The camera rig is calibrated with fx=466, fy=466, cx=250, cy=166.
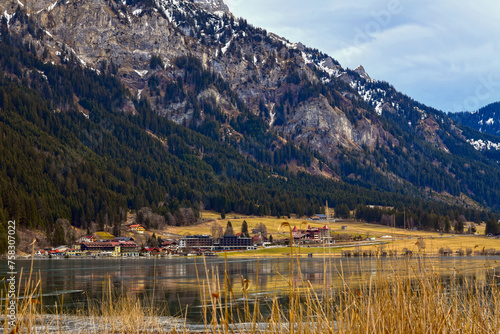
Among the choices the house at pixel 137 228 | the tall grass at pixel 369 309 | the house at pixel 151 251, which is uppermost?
the tall grass at pixel 369 309

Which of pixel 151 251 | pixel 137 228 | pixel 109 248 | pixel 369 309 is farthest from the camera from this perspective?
pixel 137 228

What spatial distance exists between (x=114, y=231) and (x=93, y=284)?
117 m

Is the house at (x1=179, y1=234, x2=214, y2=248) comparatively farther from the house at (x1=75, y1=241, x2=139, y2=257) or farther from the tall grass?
the tall grass

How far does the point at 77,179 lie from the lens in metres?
198

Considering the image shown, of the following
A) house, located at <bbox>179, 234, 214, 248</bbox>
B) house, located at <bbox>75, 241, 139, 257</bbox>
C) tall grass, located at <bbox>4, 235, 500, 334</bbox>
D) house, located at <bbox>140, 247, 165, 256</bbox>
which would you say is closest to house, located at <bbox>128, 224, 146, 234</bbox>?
house, located at <bbox>179, 234, 214, 248</bbox>

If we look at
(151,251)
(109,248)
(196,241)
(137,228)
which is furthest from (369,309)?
(137,228)

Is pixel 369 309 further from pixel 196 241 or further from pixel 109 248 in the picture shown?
pixel 196 241

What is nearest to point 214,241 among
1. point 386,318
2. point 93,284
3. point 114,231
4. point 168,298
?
point 114,231

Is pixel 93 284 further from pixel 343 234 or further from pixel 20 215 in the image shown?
pixel 343 234

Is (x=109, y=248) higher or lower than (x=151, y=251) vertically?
higher

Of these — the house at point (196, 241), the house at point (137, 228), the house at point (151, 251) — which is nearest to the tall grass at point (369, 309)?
the house at point (151, 251)

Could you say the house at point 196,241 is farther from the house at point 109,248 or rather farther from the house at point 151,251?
the house at point 109,248

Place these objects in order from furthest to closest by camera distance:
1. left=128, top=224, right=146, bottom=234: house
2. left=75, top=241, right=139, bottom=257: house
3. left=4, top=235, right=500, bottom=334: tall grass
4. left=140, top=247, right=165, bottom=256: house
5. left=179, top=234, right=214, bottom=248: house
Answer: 1. left=128, top=224, right=146, bottom=234: house
2. left=179, top=234, right=214, bottom=248: house
3. left=140, top=247, right=165, bottom=256: house
4. left=75, top=241, right=139, bottom=257: house
5. left=4, top=235, right=500, bottom=334: tall grass

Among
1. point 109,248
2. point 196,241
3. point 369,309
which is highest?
point 369,309
